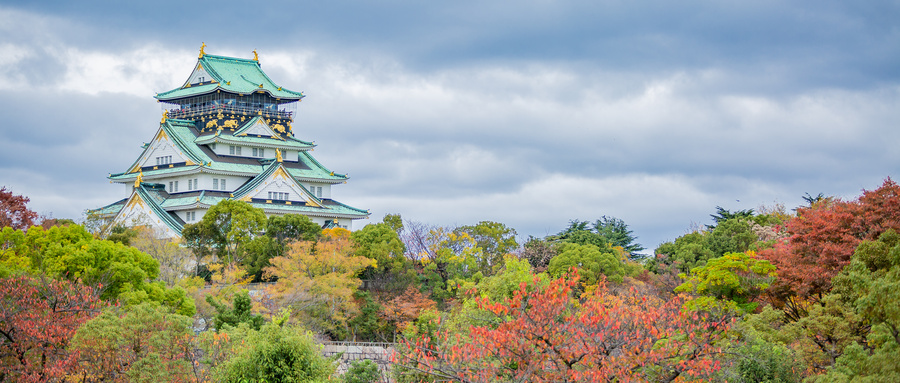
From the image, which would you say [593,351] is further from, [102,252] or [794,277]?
[102,252]

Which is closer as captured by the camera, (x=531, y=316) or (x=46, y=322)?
(x=531, y=316)

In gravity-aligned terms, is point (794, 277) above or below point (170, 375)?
above

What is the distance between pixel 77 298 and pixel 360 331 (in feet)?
52.2

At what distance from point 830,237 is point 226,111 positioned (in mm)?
42783

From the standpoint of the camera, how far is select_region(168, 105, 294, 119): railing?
62219mm

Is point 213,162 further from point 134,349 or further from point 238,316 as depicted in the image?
point 134,349

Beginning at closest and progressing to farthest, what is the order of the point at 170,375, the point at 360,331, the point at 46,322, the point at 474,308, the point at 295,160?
the point at 170,375
the point at 46,322
the point at 474,308
the point at 360,331
the point at 295,160

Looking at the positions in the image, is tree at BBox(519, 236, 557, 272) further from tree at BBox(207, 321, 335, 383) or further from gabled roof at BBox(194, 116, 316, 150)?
tree at BBox(207, 321, 335, 383)

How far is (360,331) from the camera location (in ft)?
130

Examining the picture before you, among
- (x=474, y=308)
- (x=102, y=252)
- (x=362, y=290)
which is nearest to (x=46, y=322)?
(x=102, y=252)

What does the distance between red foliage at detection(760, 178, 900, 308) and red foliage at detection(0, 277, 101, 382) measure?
20.1 metres

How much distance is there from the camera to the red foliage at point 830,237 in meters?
27.6

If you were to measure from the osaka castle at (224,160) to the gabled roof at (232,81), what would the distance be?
66 mm

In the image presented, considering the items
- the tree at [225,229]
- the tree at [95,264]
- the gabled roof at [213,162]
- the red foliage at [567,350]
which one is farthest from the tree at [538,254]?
the red foliage at [567,350]
